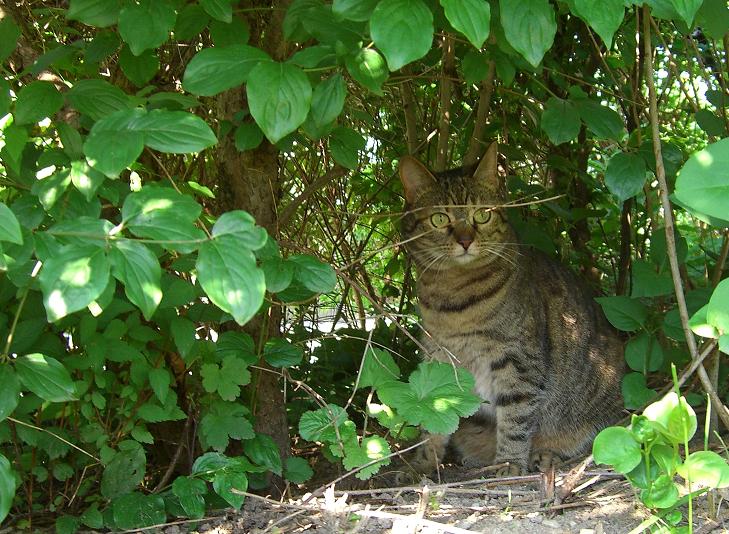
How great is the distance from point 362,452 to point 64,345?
97cm

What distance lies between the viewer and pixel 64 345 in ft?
8.24

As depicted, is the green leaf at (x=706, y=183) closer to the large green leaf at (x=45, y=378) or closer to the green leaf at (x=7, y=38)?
the large green leaf at (x=45, y=378)

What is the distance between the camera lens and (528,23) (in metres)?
1.80

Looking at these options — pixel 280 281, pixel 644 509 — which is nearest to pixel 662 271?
pixel 644 509

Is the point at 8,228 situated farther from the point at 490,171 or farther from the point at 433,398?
the point at 490,171

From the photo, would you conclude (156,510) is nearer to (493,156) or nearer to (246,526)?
(246,526)

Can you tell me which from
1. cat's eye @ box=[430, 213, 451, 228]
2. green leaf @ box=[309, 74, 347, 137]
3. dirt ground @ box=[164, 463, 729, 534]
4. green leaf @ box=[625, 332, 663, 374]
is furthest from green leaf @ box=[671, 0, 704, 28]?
cat's eye @ box=[430, 213, 451, 228]

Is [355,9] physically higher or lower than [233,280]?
higher

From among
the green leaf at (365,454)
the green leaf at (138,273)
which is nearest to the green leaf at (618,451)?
the green leaf at (365,454)

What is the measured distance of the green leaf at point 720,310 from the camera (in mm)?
1779

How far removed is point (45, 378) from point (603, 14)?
150cm

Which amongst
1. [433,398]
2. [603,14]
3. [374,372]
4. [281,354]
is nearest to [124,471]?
[281,354]

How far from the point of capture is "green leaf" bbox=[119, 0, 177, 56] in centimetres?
201

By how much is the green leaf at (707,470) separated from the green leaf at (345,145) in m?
1.30
